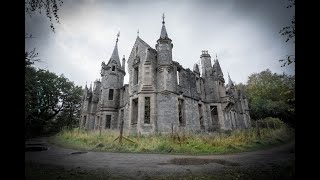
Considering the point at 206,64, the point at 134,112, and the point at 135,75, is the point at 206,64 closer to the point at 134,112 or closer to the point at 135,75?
the point at 135,75

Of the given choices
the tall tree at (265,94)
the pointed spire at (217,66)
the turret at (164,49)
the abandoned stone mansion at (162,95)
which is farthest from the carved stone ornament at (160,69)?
the tall tree at (265,94)

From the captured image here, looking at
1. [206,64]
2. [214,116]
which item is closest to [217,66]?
[206,64]

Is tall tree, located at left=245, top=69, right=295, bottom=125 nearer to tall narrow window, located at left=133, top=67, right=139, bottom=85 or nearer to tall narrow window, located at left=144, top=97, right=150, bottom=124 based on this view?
tall narrow window, located at left=144, top=97, right=150, bottom=124

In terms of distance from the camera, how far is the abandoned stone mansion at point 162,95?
19031 mm

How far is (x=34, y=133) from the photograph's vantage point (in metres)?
31.0

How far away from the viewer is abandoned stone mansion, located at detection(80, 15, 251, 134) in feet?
62.4

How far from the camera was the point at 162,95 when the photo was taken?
759 inches

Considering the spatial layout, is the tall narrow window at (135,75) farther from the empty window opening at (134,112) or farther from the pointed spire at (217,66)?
the pointed spire at (217,66)

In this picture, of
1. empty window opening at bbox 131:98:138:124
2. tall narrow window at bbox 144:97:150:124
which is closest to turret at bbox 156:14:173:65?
tall narrow window at bbox 144:97:150:124

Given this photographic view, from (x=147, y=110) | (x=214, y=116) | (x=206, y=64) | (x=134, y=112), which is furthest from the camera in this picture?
(x=206, y=64)

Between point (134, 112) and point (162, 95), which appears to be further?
point (134, 112)
